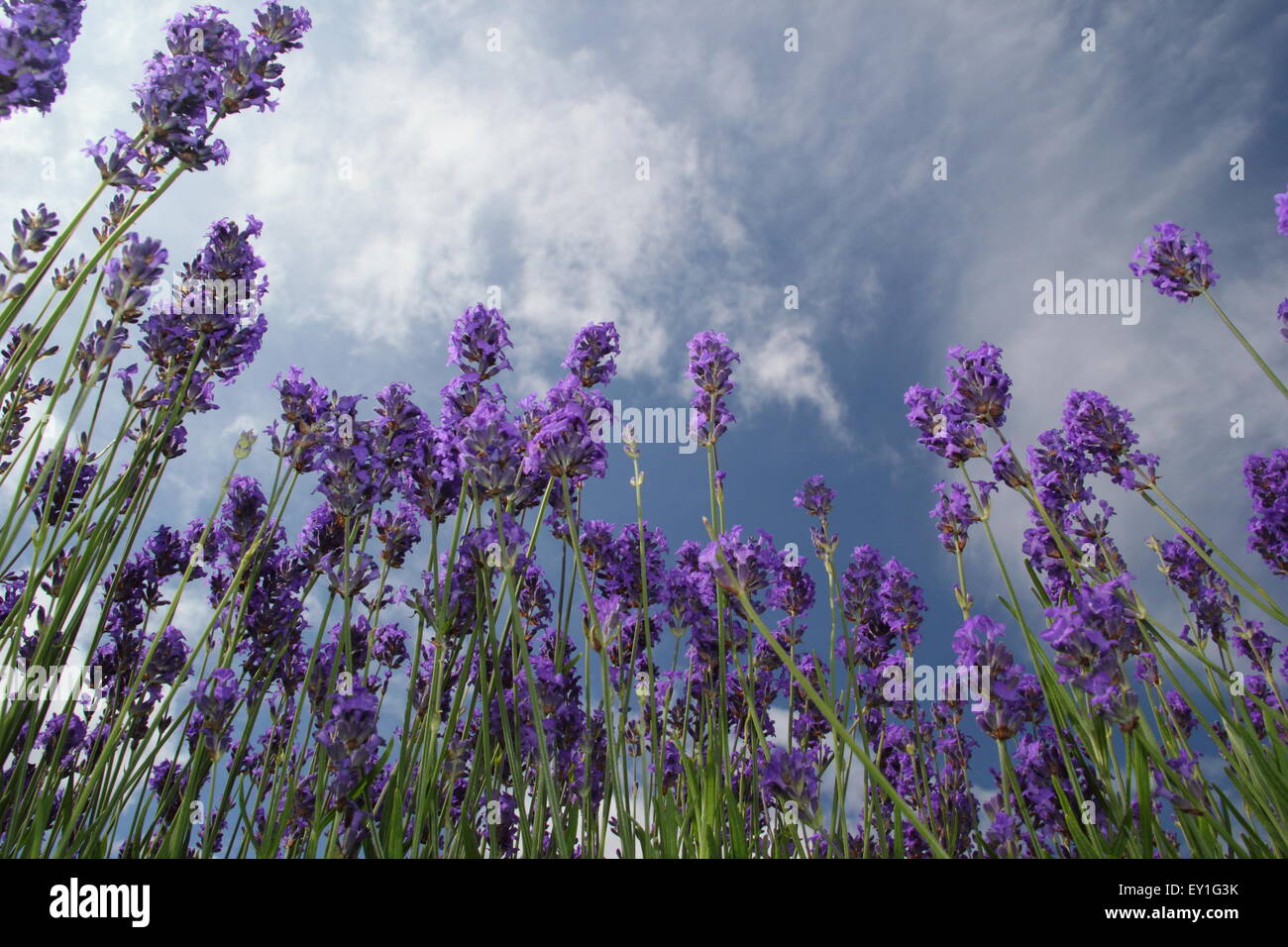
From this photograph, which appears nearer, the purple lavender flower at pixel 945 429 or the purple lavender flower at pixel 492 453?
the purple lavender flower at pixel 492 453

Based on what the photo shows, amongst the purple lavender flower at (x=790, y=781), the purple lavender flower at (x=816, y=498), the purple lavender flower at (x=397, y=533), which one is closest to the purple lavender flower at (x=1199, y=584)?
the purple lavender flower at (x=816, y=498)

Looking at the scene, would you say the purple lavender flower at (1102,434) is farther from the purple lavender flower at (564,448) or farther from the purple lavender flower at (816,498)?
the purple lavender flower at (564,448)

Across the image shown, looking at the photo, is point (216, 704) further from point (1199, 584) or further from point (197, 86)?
point (1199, 584)

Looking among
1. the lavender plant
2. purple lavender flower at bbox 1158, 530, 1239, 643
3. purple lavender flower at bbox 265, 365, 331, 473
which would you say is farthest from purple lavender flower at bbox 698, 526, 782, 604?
purple lavender flower at bbox 1158, 530, 1239, 643

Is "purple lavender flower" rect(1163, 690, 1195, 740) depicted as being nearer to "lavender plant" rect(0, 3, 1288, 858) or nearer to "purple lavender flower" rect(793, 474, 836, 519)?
"lavender plant" rect(0, 3, 1288, 858)
